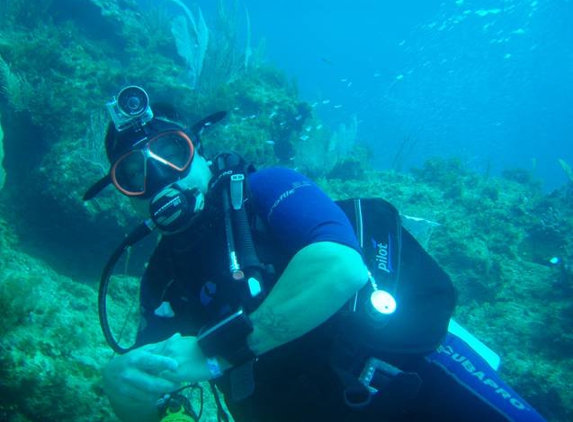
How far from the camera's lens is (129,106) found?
2.30 m

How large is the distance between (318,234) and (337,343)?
66 centimetres

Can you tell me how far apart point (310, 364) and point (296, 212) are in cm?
81

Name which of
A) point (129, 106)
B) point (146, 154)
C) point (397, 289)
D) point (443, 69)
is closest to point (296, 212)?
point (397, 289)

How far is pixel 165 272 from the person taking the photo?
2.48 metres

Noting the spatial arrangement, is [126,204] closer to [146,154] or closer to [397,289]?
[146,154]

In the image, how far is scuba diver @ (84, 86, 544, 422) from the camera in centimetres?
150

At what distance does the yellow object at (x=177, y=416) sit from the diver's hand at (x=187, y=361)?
0.46 meters

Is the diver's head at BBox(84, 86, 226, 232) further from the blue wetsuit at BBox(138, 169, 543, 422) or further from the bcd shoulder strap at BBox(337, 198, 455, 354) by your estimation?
the bcd shoulder strap at BBox(337, 198, 455, 354)

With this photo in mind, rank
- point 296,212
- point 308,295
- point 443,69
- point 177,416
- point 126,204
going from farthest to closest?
point 443,69 → point 126,204 → point 177,416 → point 296,212 → point 308,295

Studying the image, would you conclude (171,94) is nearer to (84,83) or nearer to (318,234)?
(84,83)

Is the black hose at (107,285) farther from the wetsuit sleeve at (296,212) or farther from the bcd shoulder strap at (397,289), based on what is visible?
the bcd shoulder strap at (397,289)

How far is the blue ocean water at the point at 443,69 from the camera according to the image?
66.3 meters

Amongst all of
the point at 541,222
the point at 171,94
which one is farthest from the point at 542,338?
the point at 171,94

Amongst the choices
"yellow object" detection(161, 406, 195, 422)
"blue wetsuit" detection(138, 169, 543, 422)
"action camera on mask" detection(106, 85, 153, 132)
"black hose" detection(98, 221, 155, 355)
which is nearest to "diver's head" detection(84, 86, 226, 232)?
"action camera on mask" detection(106, 85, 153, 132)
